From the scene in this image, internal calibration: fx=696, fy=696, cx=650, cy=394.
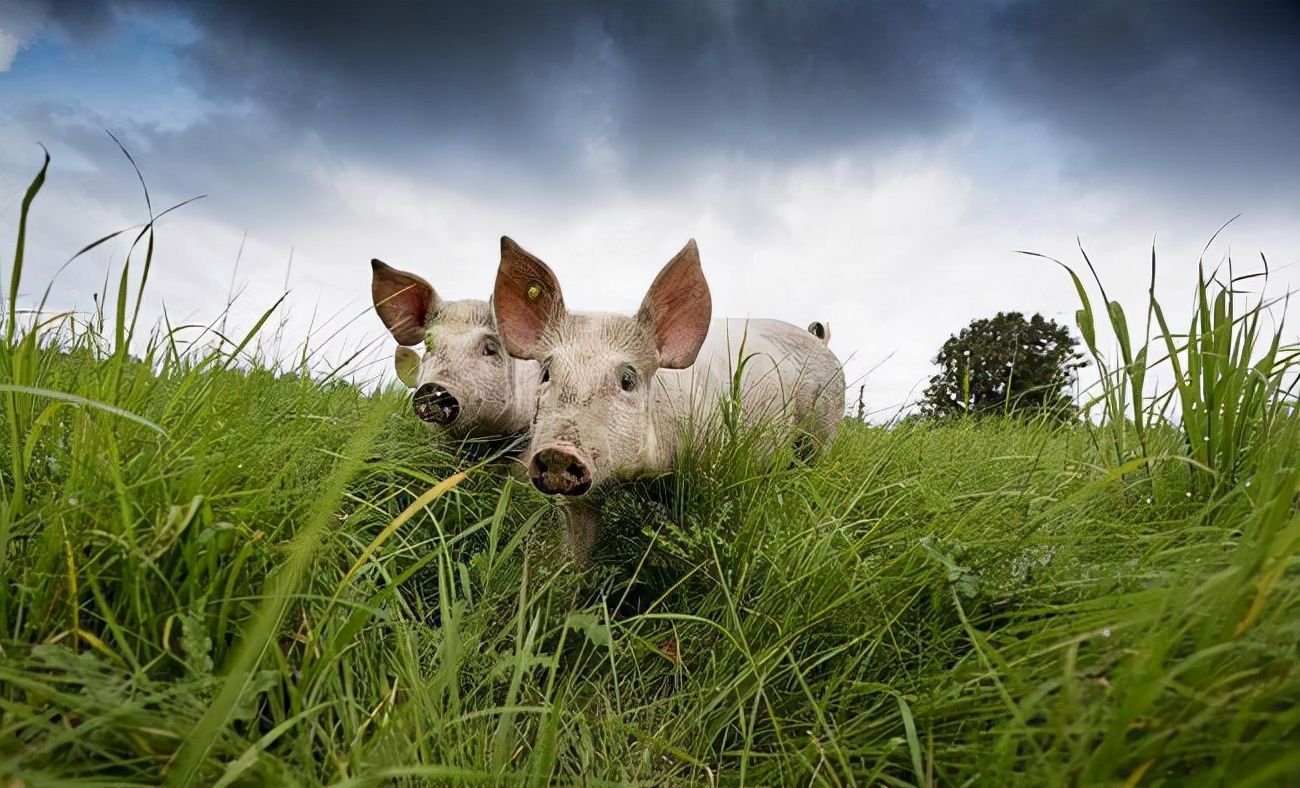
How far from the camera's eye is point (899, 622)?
2059 millimetres

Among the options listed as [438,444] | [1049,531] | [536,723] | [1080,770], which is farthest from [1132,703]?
[438,444]

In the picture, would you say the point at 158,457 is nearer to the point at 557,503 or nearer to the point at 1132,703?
the point at 557,503

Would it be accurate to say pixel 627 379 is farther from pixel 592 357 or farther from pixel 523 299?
pixel 523 299

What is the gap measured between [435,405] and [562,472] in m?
1.39

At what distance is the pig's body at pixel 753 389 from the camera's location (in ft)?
10.1

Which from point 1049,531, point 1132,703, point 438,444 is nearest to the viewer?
point 1132,703

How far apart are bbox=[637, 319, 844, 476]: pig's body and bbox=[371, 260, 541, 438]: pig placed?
3.30 feet

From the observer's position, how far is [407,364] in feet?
14.5

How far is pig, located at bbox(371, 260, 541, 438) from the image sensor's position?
145 inches

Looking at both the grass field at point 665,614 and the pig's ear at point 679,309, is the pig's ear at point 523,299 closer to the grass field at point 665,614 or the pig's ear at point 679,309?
the pig's ear at point 679,309

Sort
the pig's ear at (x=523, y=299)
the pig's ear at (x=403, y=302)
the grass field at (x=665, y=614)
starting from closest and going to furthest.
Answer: the grass field at (x=665, y=614) → the pig's ear at (x=523, y=299) → the pig's ear at (x=403, y=302)

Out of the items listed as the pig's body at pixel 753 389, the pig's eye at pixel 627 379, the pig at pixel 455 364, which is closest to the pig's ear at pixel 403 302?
the pig at pixel 455 364

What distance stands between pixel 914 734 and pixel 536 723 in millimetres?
1084

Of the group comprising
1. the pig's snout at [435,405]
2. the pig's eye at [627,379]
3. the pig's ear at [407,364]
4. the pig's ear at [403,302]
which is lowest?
the pig's snout at [435,405]
